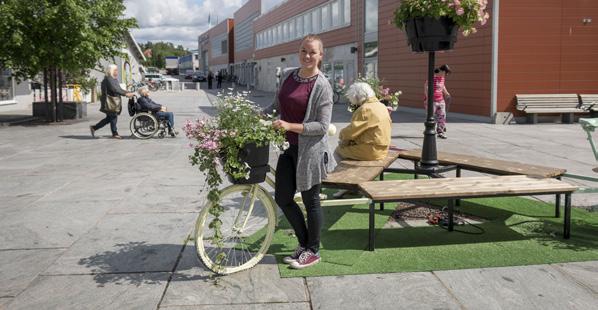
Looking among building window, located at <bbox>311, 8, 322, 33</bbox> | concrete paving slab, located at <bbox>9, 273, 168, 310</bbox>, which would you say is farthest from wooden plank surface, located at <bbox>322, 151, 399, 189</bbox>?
building window, located at <bbox>311, 8, 322, 33</bbox>

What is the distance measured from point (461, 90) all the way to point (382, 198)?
593 inches

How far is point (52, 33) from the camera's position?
1645cm

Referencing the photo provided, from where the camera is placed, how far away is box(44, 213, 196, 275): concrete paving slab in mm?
4477

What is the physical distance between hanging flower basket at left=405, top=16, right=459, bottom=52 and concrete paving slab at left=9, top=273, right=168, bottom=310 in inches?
155

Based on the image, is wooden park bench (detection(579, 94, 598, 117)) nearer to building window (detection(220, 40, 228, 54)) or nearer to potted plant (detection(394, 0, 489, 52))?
potted plant (detection(394, 0, 489, 52))

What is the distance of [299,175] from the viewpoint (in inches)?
165

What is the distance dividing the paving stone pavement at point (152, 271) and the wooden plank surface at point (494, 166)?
113cm

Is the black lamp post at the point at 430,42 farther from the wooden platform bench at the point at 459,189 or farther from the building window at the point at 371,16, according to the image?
the building window at the point at 371,16

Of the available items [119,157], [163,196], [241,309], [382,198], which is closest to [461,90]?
[119,157]

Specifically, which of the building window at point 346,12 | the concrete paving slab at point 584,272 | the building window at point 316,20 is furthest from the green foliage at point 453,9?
the building window at point 316,20

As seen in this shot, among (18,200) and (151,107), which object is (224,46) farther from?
(18,200)

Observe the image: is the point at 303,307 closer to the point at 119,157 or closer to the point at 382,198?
the point at 382,198

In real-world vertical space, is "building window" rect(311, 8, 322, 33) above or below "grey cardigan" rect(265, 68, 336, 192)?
above

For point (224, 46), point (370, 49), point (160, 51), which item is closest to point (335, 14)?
point (370, 49)
